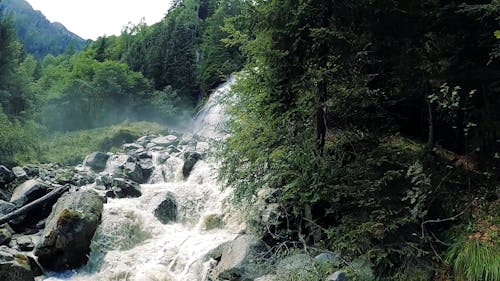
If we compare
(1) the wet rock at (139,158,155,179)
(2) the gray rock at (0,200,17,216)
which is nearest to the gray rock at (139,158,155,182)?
(1) the wet rock at (139,158,155,179)

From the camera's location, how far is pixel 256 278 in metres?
8.03

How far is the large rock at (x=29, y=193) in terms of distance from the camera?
1337 centimetres

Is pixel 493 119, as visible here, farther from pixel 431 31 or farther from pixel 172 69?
pixel 172 69

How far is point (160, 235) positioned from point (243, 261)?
558cm

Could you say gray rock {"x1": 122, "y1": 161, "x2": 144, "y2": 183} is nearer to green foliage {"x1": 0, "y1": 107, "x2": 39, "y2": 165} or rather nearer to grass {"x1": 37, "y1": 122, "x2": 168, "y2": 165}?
green foliage {"x1": 0, "y1": 107, "x2": 39, "y2": 165}

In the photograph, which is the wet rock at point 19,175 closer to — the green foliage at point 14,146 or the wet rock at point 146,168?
the green foliage at point 14,146

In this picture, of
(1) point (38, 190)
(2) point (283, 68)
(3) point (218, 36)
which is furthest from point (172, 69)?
(2) point (283, 68)

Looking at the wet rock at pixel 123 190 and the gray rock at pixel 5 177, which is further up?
the gray rock at pixel 5 177

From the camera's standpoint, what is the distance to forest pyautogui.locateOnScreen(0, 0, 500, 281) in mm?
6637

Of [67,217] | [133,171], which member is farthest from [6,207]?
[133,171]

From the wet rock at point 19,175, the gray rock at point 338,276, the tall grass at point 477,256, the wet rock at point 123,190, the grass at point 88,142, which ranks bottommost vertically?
the grass at point 88,142

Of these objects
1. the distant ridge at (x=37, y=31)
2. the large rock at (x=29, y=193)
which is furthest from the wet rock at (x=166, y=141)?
the distant ridge at (x=37, y=31)

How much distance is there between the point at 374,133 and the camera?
8.13 m

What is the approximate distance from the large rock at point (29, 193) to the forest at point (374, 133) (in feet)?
27.3
